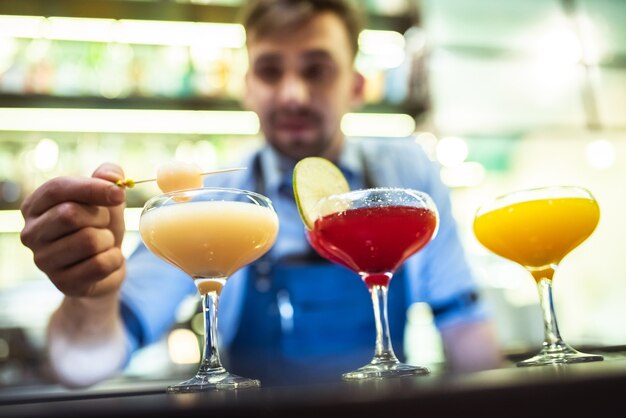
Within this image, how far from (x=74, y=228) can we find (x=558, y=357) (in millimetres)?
900

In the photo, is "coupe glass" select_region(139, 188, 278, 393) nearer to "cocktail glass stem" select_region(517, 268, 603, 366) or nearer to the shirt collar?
"cocktail glass stem" select_region(517, 268, 603, 366)

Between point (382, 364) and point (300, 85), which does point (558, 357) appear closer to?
point (382, 364)

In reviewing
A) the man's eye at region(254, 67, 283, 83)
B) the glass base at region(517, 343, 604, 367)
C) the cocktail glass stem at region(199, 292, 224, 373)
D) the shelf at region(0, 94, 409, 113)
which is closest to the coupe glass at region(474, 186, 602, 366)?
the glass base at region(517, 343, 604, 367)

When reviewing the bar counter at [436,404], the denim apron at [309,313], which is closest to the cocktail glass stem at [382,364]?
the bar counter at [436,404]

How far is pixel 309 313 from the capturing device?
76.0 inches

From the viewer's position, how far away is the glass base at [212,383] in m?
0.82

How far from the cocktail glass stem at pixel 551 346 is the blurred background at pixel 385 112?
113cm

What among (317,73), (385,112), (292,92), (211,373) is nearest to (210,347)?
(211,373)

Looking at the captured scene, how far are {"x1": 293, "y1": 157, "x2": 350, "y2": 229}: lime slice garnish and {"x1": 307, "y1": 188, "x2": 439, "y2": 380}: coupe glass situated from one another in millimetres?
23

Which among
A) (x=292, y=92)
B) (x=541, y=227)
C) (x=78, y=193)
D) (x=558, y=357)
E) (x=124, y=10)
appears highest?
(x=124, y=10)

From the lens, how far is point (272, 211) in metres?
1.21

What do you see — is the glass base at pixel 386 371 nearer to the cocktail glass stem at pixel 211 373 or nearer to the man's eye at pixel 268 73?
the cocktail glass stem at pixel 211 373

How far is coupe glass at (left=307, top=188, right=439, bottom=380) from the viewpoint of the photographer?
3.71ft

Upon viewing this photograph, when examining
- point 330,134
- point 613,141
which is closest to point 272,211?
point 330,134
